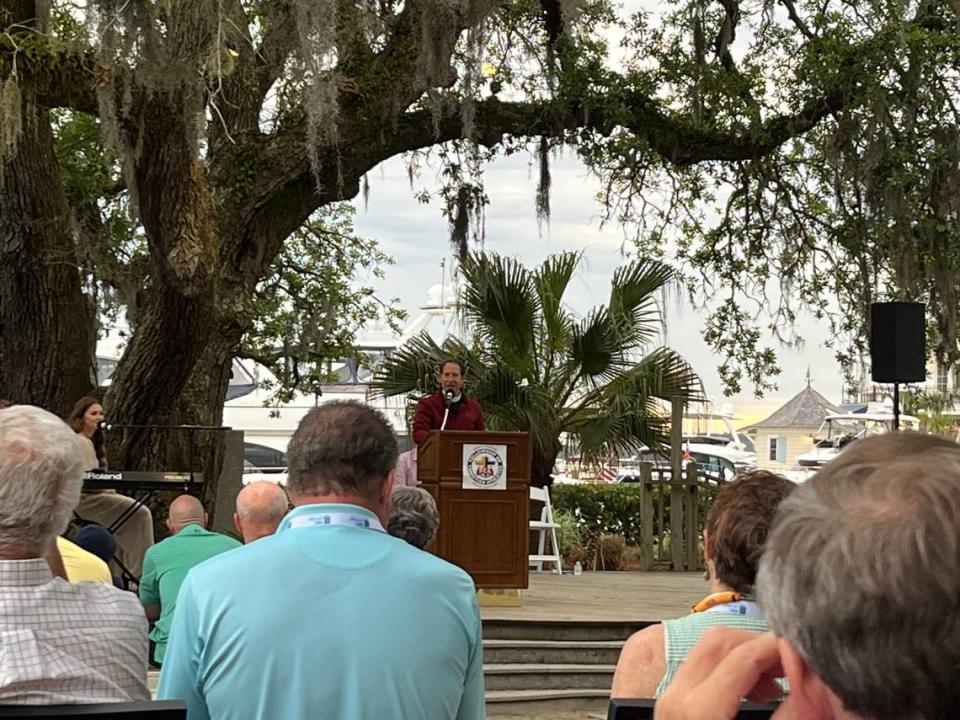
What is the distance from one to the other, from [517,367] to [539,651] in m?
5.34

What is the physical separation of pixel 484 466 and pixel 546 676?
1.31 metres

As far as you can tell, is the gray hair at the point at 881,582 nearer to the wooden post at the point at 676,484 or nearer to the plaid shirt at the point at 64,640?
the plaid shirt at the point at 64,640

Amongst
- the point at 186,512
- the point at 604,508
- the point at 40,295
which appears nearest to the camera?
the point at 186,512

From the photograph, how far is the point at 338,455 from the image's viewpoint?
231cm

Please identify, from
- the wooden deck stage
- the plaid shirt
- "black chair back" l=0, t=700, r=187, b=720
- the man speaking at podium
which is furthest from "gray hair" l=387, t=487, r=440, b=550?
the man speaking at podium

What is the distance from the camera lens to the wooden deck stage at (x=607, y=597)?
29.6 feet

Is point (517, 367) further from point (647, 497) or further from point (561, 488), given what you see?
point (561, 488)

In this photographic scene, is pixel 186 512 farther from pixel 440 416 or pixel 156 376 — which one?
pixel 156 376

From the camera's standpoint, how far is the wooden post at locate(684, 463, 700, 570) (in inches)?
545

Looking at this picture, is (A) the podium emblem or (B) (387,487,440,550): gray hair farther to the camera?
(A) the podium emblem

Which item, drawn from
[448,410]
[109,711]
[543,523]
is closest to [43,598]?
[109,711]

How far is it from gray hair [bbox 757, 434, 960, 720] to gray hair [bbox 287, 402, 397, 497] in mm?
1367

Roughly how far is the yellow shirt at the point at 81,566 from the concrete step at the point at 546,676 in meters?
5.17

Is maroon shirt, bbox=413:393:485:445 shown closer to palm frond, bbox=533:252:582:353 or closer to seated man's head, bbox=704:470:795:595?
palm frond, bbox=533:252:582:353
